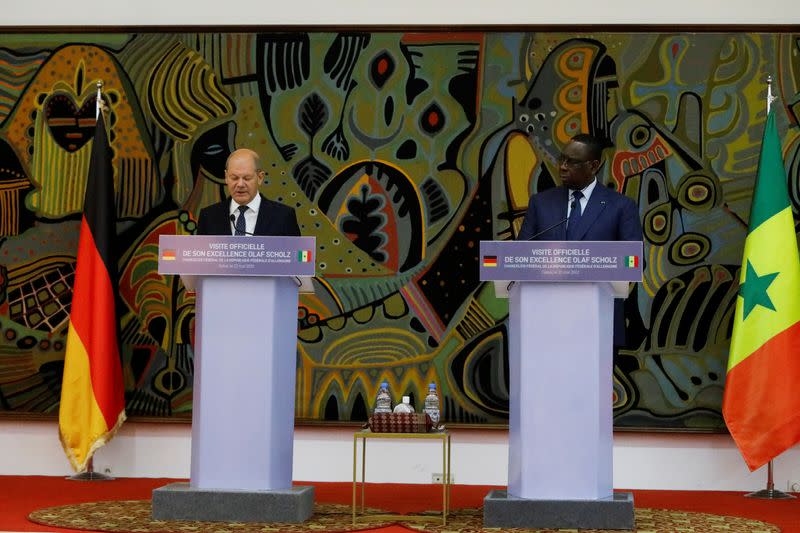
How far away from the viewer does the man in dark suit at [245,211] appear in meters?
5.43

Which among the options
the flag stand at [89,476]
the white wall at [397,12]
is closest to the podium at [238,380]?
the flag stand at [89,476]

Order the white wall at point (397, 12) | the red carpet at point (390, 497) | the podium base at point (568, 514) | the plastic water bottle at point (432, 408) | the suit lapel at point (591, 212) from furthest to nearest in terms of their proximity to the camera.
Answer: the white wall at point (397, 12), the red carpet at point (390, 497), the suit lapel at point (591, 212), the plastic water bottle at point (432, 408), the podium base at point (568, 514)

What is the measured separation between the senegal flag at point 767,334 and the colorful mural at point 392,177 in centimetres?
33

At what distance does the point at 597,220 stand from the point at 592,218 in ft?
0.08

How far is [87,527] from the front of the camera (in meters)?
4.82

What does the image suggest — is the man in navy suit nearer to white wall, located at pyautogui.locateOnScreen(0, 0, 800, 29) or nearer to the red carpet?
the red carpet

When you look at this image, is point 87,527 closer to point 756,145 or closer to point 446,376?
point 446,376

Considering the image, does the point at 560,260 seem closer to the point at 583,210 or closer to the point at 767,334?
the point at 583,210

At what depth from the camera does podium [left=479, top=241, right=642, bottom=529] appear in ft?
15.9

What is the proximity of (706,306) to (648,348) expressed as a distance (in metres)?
0.43

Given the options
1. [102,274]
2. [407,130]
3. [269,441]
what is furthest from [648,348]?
[102,274]

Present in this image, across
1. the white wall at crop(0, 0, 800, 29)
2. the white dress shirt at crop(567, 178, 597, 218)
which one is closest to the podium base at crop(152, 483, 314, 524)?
the white dress shirt at crop(567, 178, 597, 218)

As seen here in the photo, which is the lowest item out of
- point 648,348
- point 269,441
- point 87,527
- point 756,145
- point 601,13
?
point 87,527

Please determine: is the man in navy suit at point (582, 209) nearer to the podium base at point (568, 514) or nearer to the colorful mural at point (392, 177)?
the podium base at point (568, 514)
